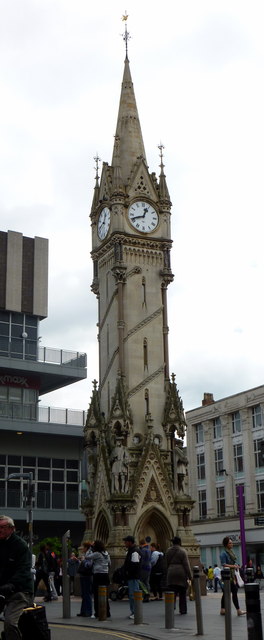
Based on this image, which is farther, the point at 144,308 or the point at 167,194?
the point at 167,194

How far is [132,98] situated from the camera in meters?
43.6

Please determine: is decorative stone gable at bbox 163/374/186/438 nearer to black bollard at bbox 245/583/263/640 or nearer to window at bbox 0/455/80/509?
window at bbox 0/455/80/509

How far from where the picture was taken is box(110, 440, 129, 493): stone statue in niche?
3506 centimetres

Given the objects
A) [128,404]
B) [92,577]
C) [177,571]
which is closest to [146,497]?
[128,404]

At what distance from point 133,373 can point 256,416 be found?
115 ft

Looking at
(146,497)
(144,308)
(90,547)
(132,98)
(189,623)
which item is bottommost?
(189,623)

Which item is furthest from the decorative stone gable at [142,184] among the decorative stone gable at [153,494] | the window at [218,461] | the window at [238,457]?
the window at [218,461]

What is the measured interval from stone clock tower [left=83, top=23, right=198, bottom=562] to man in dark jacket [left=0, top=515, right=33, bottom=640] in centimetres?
2544

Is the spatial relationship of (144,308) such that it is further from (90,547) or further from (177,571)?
(177,571)

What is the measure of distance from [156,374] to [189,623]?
21052 millimetres

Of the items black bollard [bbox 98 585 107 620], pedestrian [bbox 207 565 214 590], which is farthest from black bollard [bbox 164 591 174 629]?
pedestrian [bbox 207 565 214 590]

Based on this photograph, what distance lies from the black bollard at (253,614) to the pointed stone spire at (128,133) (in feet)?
105

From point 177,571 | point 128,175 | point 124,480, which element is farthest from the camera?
point 128,175

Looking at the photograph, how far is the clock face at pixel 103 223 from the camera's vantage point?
40.6 meters
